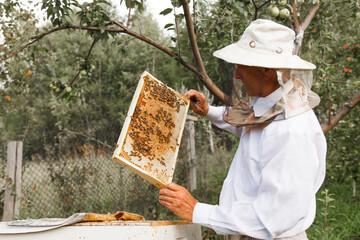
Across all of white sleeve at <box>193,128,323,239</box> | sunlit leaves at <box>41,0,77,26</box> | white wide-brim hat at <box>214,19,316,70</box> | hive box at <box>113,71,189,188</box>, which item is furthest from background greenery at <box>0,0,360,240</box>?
white sleeve at <box>193,128,323,239</box>

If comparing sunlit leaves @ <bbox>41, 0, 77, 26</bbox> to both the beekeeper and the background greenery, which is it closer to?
the background greenery

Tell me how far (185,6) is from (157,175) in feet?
4.49

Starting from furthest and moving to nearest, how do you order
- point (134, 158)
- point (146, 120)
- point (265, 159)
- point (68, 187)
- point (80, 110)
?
point (80, 110) → point (68, 187) → point (146, 120) → point (134, 158) → point (265, 159)

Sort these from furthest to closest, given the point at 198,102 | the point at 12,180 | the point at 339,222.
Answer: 1. the point at 339,222
2. the point at 12,180
3. the point at 198,102

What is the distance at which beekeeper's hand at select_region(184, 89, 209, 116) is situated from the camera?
2217 millimetres

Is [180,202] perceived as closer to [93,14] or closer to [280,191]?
[280,191]

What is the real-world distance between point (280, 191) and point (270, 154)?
0.17m

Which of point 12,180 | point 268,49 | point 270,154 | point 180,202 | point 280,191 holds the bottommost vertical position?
point 12,180

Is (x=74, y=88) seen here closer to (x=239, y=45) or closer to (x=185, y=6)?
(x=185, y=6)

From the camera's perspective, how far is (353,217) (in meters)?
4.71

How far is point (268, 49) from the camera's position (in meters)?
1.51

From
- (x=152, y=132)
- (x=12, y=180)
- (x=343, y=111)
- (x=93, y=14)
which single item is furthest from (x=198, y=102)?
(x=12, y=180)

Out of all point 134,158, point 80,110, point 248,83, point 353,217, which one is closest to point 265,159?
point 248,83

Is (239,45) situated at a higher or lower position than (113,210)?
higher
